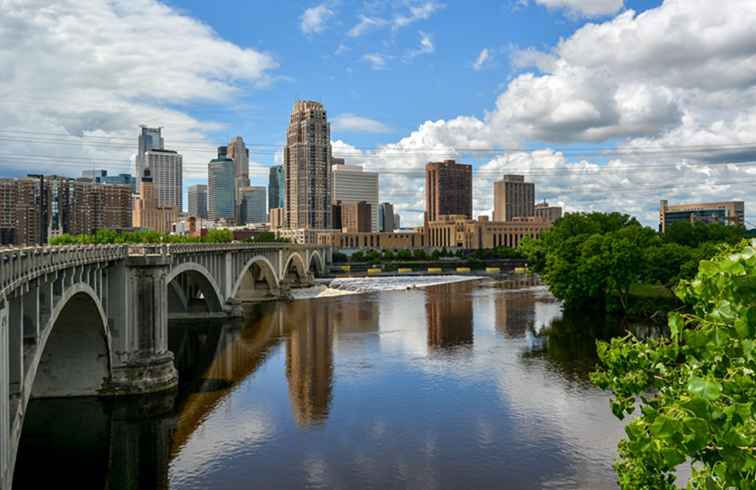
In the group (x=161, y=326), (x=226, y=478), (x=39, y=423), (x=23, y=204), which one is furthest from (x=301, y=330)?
(x=23, y=204)

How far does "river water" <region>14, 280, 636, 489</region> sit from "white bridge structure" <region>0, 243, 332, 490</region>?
1.84m

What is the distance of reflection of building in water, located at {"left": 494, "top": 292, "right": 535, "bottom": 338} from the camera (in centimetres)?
7069

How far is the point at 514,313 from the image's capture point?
277ft

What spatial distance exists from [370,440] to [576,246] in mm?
57552

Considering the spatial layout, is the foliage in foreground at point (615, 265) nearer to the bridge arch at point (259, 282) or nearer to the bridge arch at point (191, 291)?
the bridge arch at point (191, 291)

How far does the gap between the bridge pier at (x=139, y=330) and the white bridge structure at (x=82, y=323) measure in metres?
0.07

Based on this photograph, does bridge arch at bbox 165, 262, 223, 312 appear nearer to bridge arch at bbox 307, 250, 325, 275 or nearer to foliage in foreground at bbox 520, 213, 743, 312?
foliage in foreground at bbox 520, 213, 743, 312

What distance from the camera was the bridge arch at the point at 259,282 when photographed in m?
108

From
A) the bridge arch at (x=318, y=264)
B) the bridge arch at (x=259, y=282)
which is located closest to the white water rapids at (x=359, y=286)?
the bridge arch at (x=259, y=282)

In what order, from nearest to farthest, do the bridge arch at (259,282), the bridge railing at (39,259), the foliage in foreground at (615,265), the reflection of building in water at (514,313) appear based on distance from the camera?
the bridge railing at (39,259) → the reflection of building in water at (514,313) → the foliage in foreground at (615,265) → the bridge arch at (259,282)

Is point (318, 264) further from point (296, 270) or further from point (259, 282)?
point (259, 282)

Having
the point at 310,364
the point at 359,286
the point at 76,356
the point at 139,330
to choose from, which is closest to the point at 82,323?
the point at 76,356

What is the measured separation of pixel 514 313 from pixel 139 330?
54243 millimetres

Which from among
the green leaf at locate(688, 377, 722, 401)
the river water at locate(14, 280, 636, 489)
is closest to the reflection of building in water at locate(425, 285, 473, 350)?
the river water at locate(14, 280, 636, 489)
